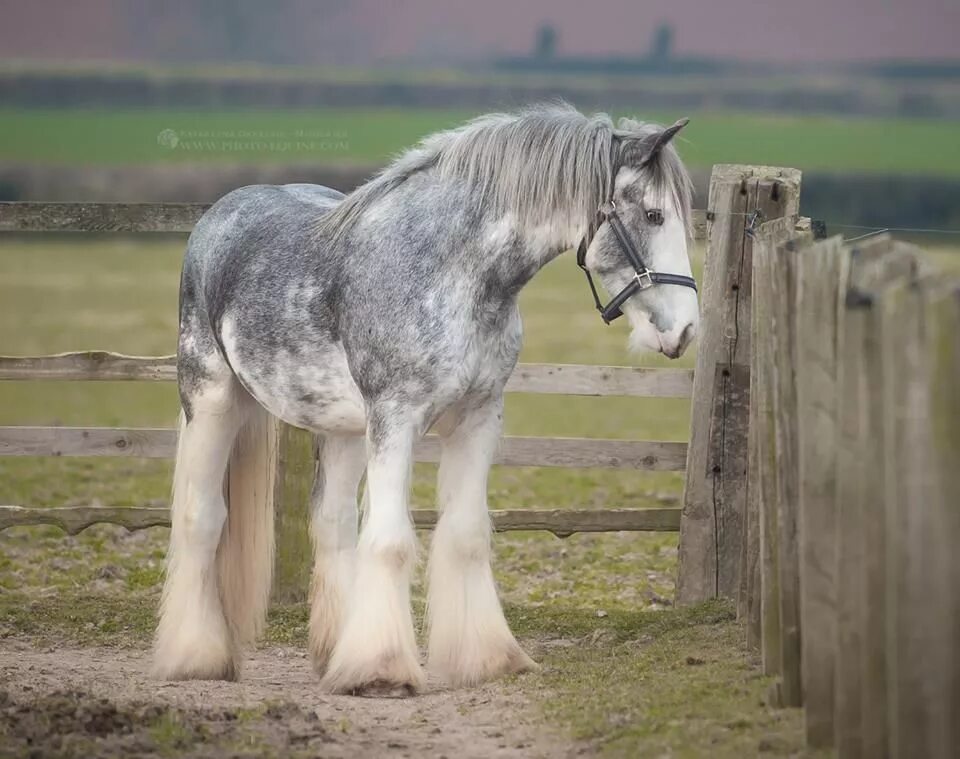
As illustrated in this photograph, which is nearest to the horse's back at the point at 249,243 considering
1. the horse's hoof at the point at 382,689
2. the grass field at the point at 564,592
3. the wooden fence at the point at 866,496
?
the horse's hoof at the point at 382,689

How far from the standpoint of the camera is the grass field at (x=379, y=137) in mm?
47562

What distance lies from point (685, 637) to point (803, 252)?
2.59m

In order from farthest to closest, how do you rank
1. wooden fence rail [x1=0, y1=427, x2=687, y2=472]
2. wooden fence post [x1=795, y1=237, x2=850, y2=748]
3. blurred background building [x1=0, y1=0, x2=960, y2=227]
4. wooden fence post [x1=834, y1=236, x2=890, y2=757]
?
blurred background building [x1=0, y1=0, x2=960, y2=227], wooden fence rail [x1=0, y1=427, x2=687, y2=472], wooden fence post [x1=795, y1=237, x2=850, y2=748], wooden fence post [x1=834, y1=236, x2=890, y2=757]

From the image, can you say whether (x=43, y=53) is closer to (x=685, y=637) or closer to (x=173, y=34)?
(x=173, y=34)

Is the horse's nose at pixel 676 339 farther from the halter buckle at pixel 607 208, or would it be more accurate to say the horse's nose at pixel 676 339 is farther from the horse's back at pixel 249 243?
the horse's back at pixel 249 243

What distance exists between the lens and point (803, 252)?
432cm

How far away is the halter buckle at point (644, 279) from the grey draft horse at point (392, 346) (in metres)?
0.01

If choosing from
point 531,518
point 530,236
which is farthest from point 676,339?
point 531,518

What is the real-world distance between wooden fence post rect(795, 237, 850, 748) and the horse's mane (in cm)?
141

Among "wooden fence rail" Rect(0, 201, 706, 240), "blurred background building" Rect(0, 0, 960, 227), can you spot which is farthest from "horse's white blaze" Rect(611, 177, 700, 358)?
"blurred background building" Rect(0, 0, 960, 227)

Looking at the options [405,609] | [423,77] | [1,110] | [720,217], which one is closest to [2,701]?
[405,609]

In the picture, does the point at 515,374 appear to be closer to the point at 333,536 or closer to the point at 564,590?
the point at 564,590

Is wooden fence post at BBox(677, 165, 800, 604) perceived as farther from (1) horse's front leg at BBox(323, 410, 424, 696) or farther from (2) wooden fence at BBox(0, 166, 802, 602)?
(1) horse's front leg at BBox(323, 410, 424, 696)

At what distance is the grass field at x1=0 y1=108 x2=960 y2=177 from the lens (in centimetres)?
4756
